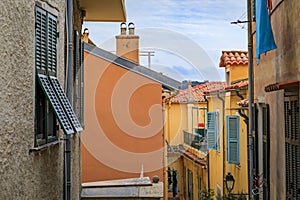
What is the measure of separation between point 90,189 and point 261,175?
3.63 meters

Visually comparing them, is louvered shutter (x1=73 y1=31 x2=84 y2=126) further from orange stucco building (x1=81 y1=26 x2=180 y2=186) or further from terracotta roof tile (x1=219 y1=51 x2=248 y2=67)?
terracotta roof tile (x1=219 y1=51 x2=248 y2=67)

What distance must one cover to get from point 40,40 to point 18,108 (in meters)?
1.18

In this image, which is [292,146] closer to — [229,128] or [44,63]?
[44,63]

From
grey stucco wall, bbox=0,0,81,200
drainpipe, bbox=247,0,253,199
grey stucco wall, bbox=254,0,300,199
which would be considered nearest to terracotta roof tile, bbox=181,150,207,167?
drainpipe, bbox=247,0,253,199

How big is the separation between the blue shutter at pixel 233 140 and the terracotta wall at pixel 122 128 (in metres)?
3.51

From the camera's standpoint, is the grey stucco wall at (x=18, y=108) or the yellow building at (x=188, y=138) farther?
the yellow building at (x=188, y=138)

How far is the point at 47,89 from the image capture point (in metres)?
5.17

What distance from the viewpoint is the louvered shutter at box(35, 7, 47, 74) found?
4.95 m

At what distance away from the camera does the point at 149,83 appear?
1241 centimetres

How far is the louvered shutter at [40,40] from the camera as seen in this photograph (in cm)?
495

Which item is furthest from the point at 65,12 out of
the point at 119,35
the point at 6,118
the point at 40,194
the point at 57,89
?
the point at 119,35

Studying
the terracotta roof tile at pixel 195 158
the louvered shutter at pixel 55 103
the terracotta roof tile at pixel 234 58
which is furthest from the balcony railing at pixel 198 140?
the louvered shutter at pixel 55 103

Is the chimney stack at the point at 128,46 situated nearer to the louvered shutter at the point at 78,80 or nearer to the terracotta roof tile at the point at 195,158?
the louvered shutter at the point at 78,80

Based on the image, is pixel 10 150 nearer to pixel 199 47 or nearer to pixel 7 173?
pixel 7 173
